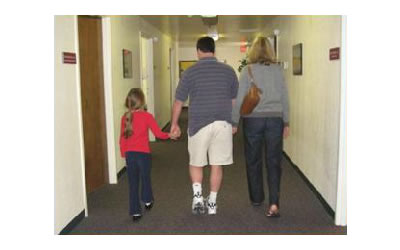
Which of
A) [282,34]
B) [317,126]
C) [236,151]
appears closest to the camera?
[317,126]

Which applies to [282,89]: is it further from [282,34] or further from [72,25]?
[282,34]

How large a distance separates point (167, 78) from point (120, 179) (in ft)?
21.3

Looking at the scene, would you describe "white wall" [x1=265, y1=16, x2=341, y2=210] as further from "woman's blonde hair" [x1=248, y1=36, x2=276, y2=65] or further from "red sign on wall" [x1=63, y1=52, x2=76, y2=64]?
"red sign on wall" [x1=63, y1=52, x2=76, y2=64]

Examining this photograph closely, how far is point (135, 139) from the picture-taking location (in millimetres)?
3680

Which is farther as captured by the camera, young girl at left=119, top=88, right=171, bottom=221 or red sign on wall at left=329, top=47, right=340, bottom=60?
young girl at left=119, top=88, right=171, bottom=221

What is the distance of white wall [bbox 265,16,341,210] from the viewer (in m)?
3.70

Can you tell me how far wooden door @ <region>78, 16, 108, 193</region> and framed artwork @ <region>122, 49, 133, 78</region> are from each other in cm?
76

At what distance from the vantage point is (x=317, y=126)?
14.4 feet

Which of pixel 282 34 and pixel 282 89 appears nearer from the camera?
pixel 282 89

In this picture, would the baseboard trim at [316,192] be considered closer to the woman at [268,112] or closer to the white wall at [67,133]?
the woman at [268,112]

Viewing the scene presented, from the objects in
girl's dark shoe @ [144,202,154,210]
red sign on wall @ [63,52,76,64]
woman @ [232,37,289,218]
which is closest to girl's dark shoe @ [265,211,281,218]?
woman @ [232,37,289,218]

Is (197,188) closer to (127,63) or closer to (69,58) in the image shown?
(69,58)

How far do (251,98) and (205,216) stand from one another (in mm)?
1121
